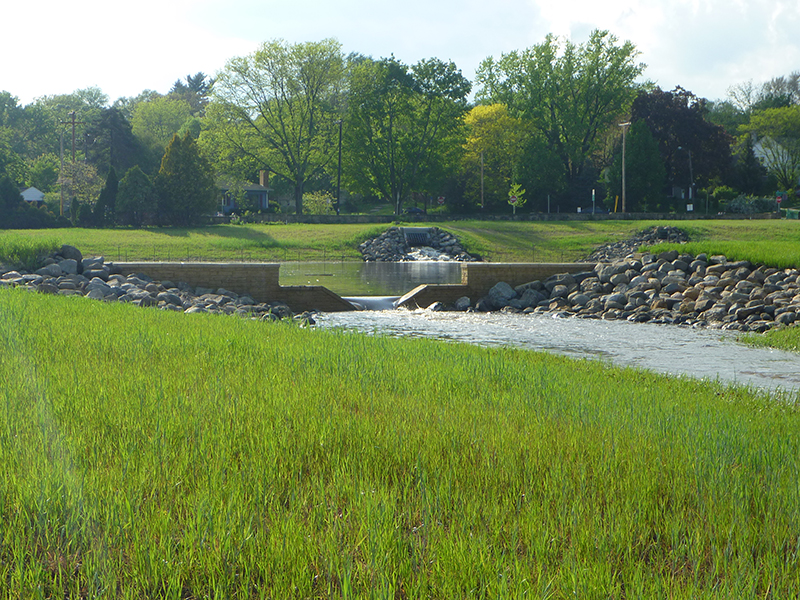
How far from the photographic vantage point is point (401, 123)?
73312mm

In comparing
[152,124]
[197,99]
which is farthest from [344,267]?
[197,99]

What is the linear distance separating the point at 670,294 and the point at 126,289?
1724 centimetres

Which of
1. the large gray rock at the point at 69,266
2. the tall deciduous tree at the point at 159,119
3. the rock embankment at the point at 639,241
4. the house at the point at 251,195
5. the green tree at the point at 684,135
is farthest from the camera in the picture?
the tall deciduous tree at the point at 159,119

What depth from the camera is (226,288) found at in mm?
25031

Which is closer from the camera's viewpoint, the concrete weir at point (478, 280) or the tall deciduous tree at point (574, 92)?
the concrete weir at point (478, 280)

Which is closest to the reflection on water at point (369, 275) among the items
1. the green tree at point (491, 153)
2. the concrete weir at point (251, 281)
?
the concrete weir at point (251, 281)

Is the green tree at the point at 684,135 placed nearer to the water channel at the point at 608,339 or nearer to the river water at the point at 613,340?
the water channel at the point at 608,339

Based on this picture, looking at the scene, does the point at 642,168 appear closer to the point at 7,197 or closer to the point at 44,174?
the point at 7,197

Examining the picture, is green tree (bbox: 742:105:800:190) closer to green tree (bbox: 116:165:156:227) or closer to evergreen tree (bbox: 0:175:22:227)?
green tree (bbox: 116:165:156:227)

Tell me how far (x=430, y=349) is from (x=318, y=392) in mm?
4843

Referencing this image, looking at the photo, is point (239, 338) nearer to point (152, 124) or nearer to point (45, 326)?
point (45, 326)

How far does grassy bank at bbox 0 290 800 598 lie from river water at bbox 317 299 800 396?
20.2ft

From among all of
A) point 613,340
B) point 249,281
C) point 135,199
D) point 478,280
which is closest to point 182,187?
point 135,199

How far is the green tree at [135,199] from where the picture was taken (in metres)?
56.9
